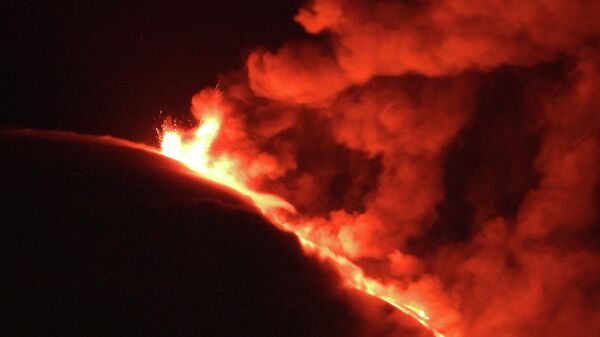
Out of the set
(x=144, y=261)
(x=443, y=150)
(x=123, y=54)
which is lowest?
(x=144, y=261)

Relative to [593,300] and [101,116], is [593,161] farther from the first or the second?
[101,116]

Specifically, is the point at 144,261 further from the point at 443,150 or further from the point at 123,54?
the point at 443,150

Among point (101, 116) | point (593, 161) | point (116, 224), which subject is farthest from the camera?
point (101, 116)

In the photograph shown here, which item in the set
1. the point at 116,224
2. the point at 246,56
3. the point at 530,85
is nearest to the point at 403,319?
the point at 116,224

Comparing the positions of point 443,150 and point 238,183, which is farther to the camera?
point 443,150

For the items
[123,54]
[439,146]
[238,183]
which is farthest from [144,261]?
[439,146]

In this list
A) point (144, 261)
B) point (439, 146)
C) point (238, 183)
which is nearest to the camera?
point (144, 261)
